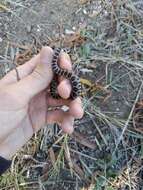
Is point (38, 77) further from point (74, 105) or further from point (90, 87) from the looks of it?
point (90, 87)

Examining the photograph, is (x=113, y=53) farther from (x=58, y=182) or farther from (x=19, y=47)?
(x=58, y=182)

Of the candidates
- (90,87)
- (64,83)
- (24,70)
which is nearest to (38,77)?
(64,83)

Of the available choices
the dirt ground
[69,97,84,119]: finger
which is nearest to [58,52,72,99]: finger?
[69,97,84,119]: finger

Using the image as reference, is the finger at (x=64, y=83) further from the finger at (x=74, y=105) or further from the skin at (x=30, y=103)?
the finger at (x=74, y=105)

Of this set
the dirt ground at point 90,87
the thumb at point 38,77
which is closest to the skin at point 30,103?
the thumb at point 38,77

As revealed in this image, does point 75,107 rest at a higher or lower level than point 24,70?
lower

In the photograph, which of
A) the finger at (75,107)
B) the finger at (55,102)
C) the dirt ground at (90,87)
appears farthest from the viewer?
the dirt ground at (90,87)

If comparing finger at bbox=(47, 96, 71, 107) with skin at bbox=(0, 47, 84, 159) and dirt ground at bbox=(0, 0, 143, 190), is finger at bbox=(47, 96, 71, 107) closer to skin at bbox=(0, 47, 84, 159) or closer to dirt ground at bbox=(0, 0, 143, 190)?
skin at bbox=(0, 47, 84, 159)
